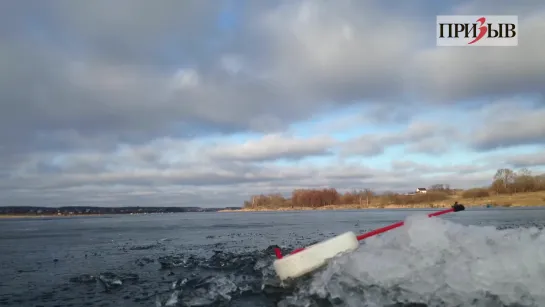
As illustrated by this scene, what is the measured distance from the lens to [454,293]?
6426 mm

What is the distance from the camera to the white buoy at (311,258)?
8.31 m

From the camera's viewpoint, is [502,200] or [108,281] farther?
[502,200]

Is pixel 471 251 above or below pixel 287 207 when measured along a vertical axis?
above

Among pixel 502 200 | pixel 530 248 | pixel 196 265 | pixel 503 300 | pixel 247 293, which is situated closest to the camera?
pixel 503 300

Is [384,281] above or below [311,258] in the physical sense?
below

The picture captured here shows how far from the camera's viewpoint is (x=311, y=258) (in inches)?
328

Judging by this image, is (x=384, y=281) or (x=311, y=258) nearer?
(x=384, y=281)

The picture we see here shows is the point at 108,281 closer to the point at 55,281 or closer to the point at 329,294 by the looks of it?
the point at 55,281

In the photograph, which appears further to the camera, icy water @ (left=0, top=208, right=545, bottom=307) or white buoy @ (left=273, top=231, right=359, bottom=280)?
white buoy @ (left=273, top=231, right=359, bottom=280)

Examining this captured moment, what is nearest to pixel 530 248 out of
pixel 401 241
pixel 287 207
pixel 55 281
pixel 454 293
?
pixel 454 293

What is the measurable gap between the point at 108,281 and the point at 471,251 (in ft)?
30.6

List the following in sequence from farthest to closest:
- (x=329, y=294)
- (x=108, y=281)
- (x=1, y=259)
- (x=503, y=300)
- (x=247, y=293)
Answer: (x=1, y=259), (x=108, y=281), (x=247, y=293), (x=329, y=294), (x=503, y=300)

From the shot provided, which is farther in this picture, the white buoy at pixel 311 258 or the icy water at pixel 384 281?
the white buoy at pixel 311 258

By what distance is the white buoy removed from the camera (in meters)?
8.31
